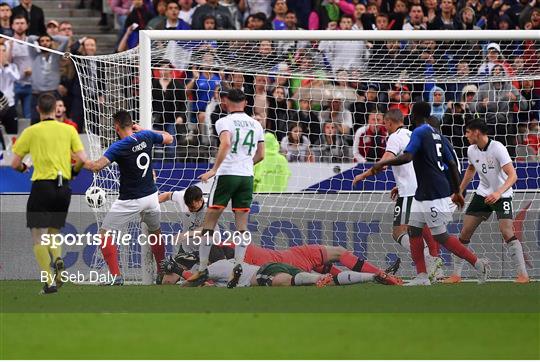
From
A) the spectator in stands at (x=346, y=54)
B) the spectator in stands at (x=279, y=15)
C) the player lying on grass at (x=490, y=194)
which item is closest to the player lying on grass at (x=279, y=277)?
the player lying on grass at (x=490, y=194)

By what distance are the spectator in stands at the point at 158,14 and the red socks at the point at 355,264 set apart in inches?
294

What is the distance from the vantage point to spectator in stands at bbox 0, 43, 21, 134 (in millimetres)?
19641

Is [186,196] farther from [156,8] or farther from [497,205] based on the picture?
[156,8]

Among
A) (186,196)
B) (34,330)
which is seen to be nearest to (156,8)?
(186,196)

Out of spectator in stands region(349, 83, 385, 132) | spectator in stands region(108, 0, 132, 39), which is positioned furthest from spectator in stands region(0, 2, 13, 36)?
spectator in stands region(349, 83, 385, 132)

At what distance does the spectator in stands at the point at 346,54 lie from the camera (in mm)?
17281

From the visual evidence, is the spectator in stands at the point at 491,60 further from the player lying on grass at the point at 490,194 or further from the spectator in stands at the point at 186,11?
the spectator in stands at the point at 186,11

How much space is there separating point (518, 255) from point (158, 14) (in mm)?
9011

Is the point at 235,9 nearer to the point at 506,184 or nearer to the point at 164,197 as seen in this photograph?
the point at 164,197

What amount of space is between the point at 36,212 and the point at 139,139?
149 cm

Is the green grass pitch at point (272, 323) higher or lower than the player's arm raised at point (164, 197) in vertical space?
lower

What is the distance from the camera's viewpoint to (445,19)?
21172 millimetres

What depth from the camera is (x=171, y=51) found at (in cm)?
1577

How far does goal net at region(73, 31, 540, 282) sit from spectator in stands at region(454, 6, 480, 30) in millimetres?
3152
